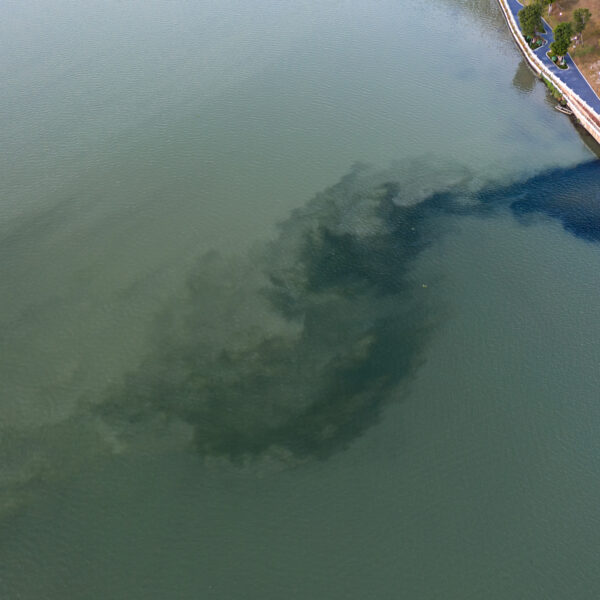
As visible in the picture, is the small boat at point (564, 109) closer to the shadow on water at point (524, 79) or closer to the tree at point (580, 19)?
the shadow on water at point (524, 79)

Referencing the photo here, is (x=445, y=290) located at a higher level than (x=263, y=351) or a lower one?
lower

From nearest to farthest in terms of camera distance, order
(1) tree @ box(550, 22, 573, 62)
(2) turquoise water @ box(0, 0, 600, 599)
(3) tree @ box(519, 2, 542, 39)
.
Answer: (2) turquoise water @ box(0, 0, 600, 599) → (1) tree @ box(550, 22, 573, 62) → (3) tree @ box(519, 2, 542, 39)

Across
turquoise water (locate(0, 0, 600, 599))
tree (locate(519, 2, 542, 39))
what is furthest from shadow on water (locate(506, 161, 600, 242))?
tree (locate(519, 2, 542, 39))

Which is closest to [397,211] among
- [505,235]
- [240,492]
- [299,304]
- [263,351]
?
[505,235]

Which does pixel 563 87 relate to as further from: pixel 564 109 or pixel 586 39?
pixel 586 39

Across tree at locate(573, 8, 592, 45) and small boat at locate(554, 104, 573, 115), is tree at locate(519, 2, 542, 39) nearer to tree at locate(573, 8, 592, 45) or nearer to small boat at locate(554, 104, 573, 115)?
tree at locate(573, 8, 592, 45)

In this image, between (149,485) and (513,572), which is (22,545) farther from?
(513,572)
